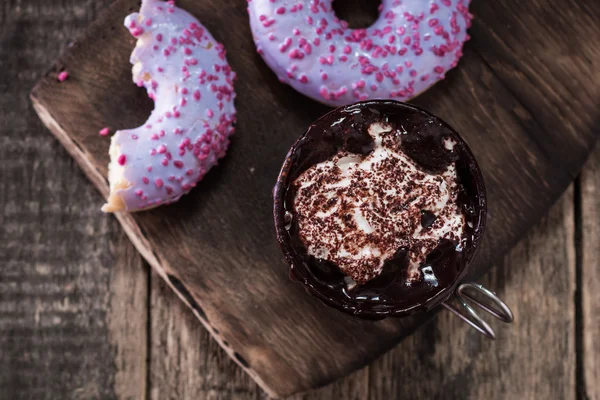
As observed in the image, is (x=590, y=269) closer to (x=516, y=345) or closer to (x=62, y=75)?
(x=516, y=345)

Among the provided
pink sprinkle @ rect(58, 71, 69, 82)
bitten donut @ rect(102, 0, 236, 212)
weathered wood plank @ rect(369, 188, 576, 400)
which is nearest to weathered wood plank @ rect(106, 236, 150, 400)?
bitten donut @ rect(102, 0, 236, 212)

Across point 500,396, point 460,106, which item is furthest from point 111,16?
point 500,396

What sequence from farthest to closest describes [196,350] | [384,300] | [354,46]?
[196,350]
[354,46]
[384,300]

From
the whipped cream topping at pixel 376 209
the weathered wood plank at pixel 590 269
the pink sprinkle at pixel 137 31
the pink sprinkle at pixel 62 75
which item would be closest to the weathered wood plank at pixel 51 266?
the pink sprinkle at pixel 62 75

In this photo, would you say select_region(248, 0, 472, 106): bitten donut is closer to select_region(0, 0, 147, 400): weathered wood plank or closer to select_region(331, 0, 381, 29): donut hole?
select_region(331, 0, 381, 29): donut hole

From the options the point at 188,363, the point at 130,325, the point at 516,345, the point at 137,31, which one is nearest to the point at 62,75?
the point at 137,31

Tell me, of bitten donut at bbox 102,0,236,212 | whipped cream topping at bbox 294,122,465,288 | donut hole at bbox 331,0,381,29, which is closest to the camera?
whipped cream topping at bbox 294,122,465,288

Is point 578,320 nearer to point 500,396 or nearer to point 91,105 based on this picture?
point 500,396
